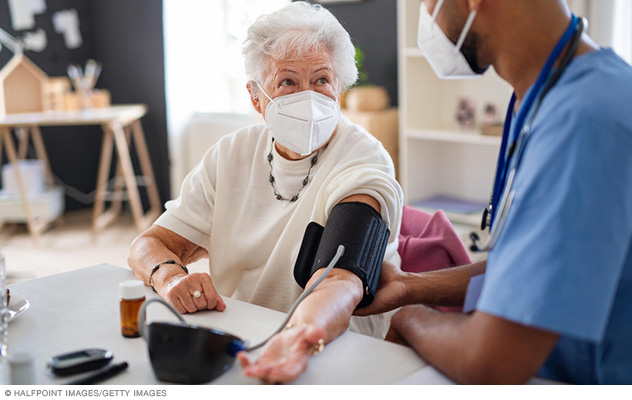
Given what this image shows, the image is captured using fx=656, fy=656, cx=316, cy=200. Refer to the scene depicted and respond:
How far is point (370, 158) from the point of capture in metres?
1.63

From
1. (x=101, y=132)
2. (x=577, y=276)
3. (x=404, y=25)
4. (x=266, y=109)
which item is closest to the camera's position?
(x=577, y=276)

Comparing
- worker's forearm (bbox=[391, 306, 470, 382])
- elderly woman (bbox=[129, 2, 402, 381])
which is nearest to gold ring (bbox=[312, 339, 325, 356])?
worker's forearm (bbox=[391, 306, 470, 382])

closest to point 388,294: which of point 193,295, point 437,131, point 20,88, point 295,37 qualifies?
point 193,295

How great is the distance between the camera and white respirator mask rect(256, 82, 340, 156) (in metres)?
1.66

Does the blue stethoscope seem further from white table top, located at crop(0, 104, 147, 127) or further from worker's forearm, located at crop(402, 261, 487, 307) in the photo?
white table top, located at crop(0, 104, 147, 127)

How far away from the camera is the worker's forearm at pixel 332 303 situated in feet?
3.89

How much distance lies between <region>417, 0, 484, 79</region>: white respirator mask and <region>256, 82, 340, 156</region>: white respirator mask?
415 millimetres

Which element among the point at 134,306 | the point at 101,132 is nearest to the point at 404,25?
the point at 134,306

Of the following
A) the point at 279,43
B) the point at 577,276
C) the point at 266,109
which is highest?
the point at 279,43

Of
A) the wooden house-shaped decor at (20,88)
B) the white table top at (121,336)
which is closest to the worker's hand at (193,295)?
the white table top at (121,336)

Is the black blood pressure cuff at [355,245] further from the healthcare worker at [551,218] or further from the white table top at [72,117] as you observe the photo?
the white table top at [72,117]

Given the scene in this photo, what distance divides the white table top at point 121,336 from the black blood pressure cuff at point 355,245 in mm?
160

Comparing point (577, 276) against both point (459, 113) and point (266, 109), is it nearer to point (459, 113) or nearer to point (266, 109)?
point (266, 109)
